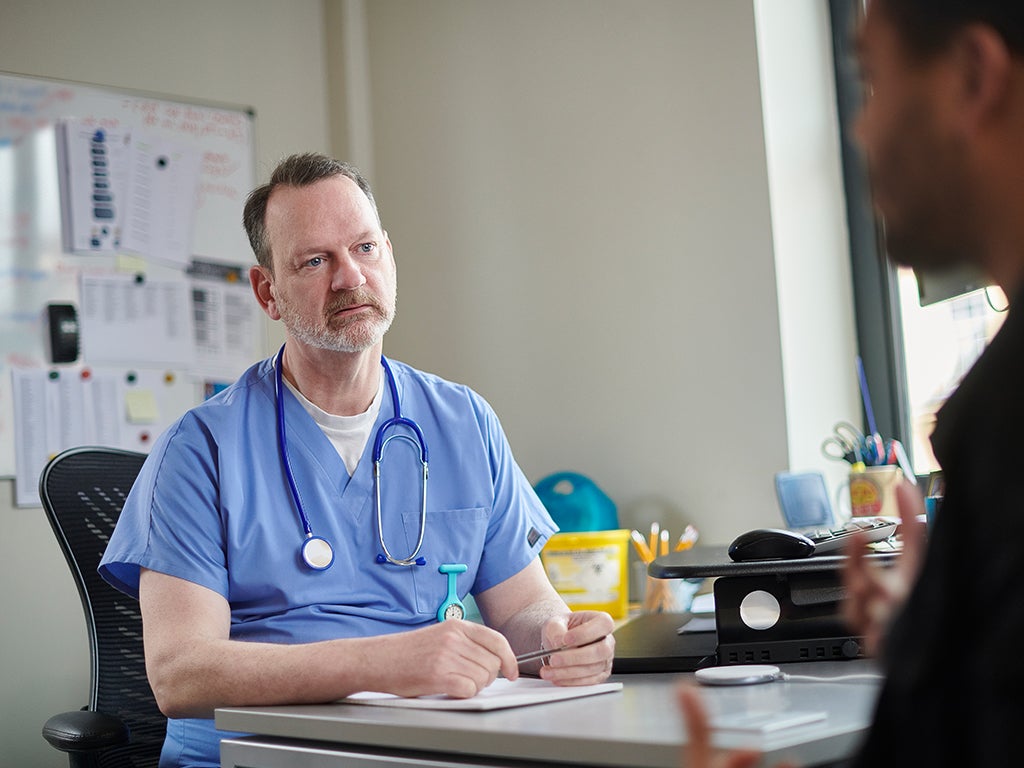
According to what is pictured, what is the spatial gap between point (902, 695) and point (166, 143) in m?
2.98

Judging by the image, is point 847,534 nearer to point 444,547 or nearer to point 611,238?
point 444,547

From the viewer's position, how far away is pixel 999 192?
1.88 ft

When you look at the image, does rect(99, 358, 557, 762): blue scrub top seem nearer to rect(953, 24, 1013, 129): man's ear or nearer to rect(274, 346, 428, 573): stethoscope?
rect(274, 346, 428, 573): stethoscope

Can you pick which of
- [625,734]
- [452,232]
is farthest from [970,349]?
[625,734]

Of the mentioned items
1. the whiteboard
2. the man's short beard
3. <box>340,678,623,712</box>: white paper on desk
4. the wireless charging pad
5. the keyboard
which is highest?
the whiteboard

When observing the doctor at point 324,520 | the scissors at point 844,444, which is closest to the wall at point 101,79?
the doctor at point 324,520

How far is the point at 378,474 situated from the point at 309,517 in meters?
0.13

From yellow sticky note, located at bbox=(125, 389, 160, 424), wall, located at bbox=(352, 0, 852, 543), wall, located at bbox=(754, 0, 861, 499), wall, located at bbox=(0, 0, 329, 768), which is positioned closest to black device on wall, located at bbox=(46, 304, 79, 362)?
yellow sticky note, located at bbox=(125, 389, 160, 424)

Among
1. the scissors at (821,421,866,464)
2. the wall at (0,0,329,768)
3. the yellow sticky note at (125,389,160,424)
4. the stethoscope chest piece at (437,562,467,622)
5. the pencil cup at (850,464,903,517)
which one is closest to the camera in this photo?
the stethoscope chest piece at (437,562,467,622)

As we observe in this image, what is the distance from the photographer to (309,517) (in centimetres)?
156

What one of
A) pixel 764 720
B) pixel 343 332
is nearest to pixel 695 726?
pixel 764 720

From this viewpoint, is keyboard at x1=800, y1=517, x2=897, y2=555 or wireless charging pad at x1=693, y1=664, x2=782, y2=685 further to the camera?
keyboard at x1=800, y1=517, x2=897, y2=555

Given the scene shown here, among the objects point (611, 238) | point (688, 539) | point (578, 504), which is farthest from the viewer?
point (611, 238)

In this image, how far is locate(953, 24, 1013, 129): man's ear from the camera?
554mm
